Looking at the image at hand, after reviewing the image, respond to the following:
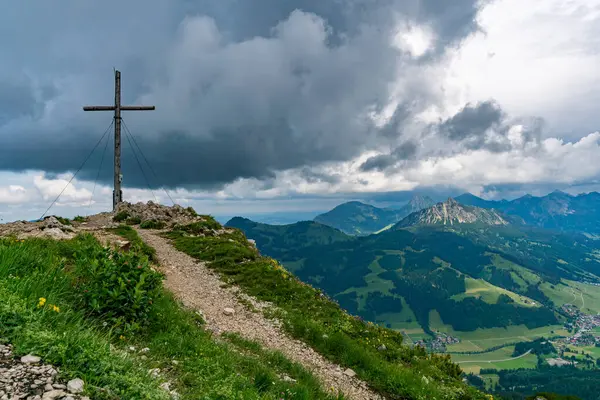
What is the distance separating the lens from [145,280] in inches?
A: 407

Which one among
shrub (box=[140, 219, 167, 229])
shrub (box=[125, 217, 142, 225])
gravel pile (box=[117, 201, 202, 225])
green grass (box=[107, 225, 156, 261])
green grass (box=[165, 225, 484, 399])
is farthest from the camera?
gravel pile (box=[117, 201, 202, 225])

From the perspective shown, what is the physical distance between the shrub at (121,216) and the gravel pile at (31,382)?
35.5m

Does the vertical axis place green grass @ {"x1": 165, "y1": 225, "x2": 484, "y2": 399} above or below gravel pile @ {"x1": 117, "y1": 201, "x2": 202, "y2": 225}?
below

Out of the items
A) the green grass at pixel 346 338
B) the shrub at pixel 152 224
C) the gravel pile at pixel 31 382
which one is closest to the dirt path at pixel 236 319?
the green grass at pixel 346 338

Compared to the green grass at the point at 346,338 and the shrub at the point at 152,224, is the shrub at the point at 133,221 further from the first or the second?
the green grass at the point at 346,338

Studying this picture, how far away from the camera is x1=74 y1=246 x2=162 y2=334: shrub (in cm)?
894

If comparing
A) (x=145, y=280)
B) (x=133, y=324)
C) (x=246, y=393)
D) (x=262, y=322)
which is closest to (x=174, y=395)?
(x=246, y=393)

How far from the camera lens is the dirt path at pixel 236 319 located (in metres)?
12.0

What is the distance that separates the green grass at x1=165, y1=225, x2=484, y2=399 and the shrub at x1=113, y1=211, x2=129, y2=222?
18182 millimetres

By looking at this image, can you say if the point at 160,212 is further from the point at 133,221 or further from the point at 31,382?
the point at 31,382

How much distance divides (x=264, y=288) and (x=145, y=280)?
10.2m

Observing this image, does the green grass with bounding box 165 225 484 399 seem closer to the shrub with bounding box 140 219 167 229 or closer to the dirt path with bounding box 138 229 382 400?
the dirt path with bounding box 138 229 382 400

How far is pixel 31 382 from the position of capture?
506 cm

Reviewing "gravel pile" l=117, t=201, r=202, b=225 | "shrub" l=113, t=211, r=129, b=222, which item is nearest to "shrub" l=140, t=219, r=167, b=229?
"gravel pile" l=117, t=201, r=202, b=225
